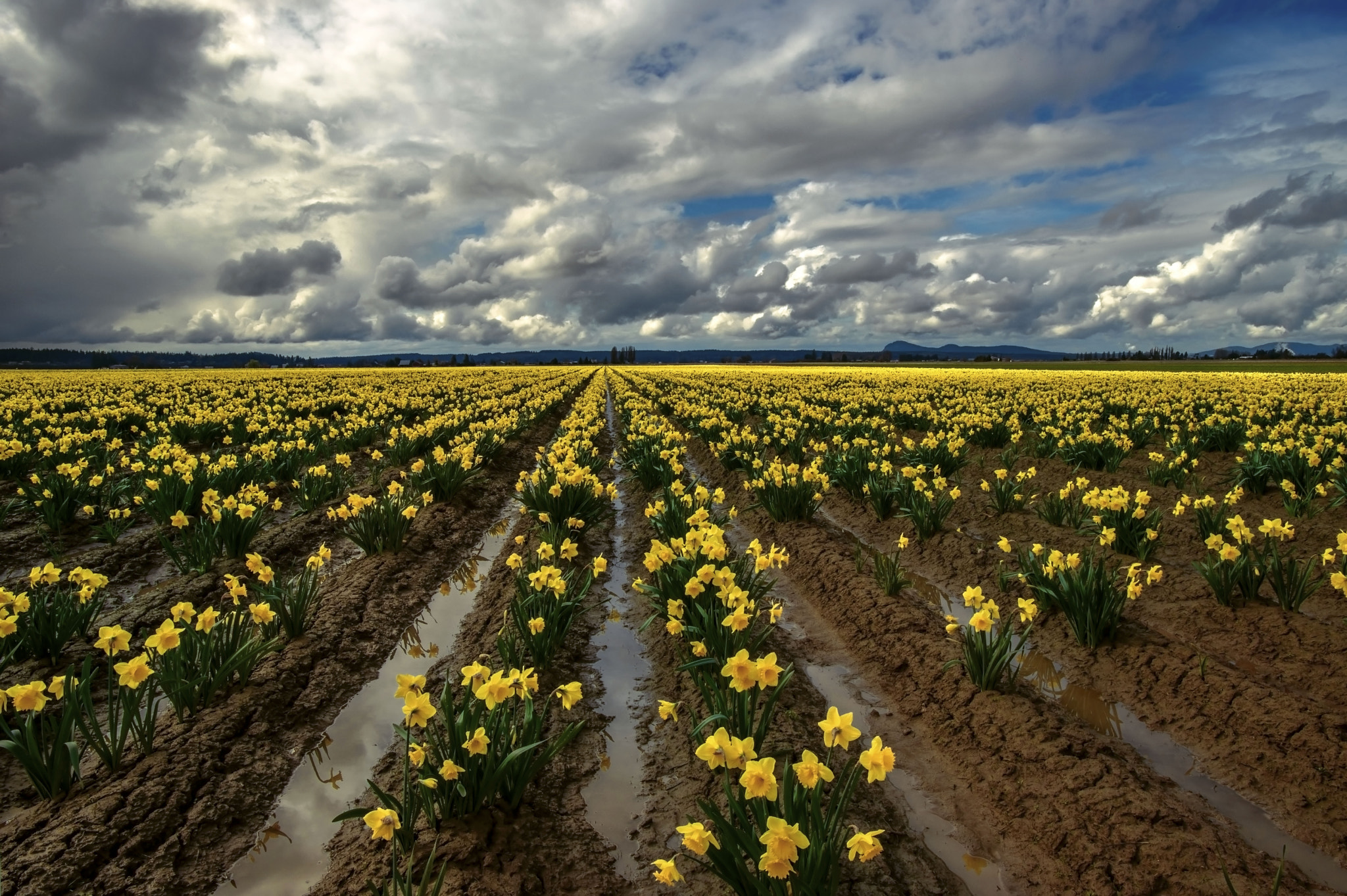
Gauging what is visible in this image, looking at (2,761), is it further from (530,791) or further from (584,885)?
(584,885)

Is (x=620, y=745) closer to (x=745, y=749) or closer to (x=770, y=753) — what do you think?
(x=770, y=753)

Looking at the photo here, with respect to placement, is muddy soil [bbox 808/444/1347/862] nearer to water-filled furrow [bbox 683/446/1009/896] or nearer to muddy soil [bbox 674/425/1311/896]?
muddy soil [bbox 674/425/1311/896]

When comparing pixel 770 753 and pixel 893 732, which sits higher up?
pixel 770 753

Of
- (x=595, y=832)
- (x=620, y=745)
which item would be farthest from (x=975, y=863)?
(x=620, y=745)

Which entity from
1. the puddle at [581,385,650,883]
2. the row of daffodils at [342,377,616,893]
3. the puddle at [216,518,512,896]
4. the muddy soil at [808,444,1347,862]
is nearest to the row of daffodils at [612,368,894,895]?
the puddle at [581,385,650,883]

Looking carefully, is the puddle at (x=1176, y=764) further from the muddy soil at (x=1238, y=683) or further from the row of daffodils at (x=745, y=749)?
the row of daffodils at (x=745, y=749)

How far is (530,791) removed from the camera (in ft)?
11.5

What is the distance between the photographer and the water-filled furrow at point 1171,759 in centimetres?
309

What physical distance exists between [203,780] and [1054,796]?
4477mm

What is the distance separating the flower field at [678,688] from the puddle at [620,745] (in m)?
0.02

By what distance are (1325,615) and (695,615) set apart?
5453 mm

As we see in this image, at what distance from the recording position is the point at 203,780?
3.54 m

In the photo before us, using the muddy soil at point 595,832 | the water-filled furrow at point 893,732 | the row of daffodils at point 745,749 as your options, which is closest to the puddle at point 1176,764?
the water-filled furrow at point 893,732

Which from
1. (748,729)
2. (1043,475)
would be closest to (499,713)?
(748,729)
